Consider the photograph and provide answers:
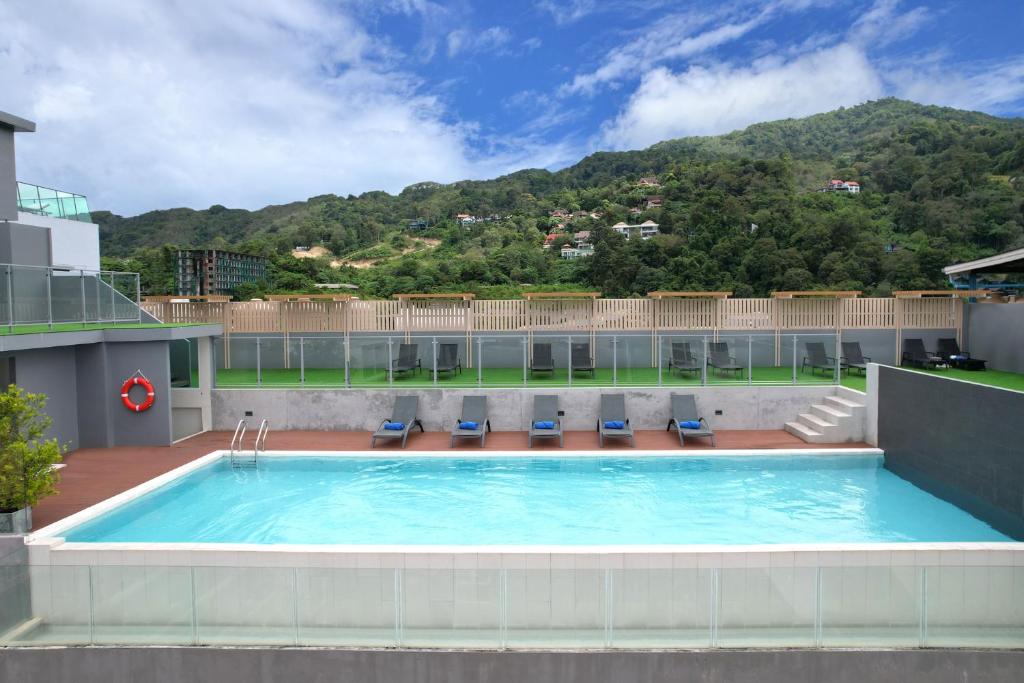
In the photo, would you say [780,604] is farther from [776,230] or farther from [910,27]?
[910,27]

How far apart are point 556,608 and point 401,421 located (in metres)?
8.19

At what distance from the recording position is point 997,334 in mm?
16141

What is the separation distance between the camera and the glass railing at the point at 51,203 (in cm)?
1914

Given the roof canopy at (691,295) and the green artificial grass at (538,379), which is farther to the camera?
the roof canopy at (691,295)

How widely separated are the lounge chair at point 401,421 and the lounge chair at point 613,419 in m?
3.95

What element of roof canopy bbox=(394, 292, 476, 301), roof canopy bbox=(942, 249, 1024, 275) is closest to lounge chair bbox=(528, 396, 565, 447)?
roof canopy bbox=(394, 292, 476, 301)

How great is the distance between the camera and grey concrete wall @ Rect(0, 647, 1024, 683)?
564 centimetres

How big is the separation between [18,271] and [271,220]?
55516 millimetres

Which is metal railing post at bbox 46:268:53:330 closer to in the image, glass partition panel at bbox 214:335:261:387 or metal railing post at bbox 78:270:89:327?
metal railing post at bbox 78:270:89:327

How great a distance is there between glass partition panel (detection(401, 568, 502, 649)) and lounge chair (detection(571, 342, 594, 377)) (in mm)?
9506

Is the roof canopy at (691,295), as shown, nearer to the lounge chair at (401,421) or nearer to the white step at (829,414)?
the white step at (829,414)

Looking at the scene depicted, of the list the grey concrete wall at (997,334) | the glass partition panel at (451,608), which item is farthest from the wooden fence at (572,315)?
the glass partition panel at (451,608)

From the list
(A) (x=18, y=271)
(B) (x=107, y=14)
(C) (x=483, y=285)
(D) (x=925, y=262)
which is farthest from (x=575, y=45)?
(A) (x=18, y=271)

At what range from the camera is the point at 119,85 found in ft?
141
